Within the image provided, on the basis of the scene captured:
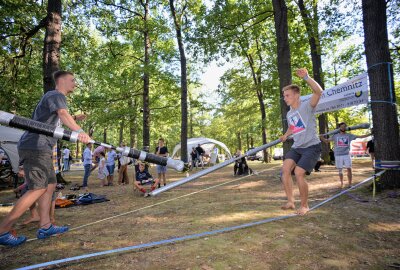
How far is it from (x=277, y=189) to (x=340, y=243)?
4.85 meters

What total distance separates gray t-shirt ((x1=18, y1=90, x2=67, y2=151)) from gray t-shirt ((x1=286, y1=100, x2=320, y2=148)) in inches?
149

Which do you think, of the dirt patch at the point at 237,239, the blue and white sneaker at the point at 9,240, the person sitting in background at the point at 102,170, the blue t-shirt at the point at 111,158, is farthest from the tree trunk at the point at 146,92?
the blue and white sneaker at the point at 9,240

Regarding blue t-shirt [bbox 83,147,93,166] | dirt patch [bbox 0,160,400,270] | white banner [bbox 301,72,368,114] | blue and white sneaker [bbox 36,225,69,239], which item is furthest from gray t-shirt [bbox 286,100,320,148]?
blue t-shirt [bbox 83,147,93,166]

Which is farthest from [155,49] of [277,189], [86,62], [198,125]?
[198,125]

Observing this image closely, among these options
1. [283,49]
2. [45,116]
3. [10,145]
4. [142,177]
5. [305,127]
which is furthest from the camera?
[10,145]

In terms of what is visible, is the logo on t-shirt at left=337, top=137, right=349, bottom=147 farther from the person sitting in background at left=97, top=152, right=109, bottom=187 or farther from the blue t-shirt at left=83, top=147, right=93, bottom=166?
the person sitting in background at left=97, top=152, right=109, bottom=187

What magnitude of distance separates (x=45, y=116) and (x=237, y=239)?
11.0 feet

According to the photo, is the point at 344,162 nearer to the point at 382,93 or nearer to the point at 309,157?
the point at 382,93

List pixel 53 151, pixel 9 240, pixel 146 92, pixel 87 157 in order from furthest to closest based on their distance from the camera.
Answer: pixel 146 92 < pixel 87 157 < pixel 53 151 < pixel 9 240

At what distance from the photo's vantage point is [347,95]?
7.59 meters

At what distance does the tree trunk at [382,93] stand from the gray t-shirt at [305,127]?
3.02 meters

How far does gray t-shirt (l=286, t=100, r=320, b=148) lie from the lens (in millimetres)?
4535

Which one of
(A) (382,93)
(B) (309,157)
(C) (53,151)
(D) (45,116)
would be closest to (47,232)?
(C) (53,151)

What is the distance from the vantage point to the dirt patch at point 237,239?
3107 mm
